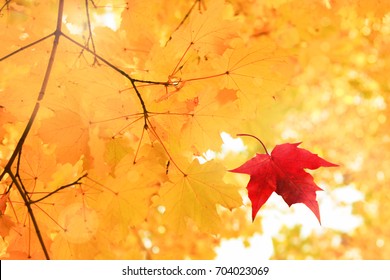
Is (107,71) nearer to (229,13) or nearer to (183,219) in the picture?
(183,219)

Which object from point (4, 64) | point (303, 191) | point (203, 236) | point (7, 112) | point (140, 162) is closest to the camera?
point (303, 191)

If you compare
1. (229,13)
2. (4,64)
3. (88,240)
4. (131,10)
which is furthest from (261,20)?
(88,240)

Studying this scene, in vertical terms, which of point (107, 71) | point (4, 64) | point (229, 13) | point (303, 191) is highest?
point (229, 13)

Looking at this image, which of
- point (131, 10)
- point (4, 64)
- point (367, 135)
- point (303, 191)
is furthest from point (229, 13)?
point (367, 135)

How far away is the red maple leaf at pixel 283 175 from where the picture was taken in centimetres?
77

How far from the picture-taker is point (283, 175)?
2.62 feet

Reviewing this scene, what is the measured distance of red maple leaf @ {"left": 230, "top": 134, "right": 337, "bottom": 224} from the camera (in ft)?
2.54

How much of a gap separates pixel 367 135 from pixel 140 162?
369 cm

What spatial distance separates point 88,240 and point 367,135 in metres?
3.62

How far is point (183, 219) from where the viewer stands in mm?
Result: 893

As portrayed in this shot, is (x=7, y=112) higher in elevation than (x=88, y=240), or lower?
higher

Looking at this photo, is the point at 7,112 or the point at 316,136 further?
the point at 316,136

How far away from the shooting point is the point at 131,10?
47.1 inches
